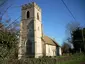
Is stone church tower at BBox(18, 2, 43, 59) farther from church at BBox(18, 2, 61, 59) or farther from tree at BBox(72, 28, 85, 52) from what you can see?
tree at BBox(72, 28, 85, 52)

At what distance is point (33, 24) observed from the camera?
4125cm

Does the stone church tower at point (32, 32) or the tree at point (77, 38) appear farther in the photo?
the tree at point (77, 38)

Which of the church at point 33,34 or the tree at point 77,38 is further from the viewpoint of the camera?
the tree at point 77,38

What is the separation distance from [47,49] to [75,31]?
15348 millimetres

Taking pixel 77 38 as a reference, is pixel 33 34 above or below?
above

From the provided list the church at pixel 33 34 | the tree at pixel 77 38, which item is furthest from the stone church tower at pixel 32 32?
the tree at pixel 77 38

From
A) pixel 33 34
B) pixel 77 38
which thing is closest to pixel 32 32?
pixel 33 34

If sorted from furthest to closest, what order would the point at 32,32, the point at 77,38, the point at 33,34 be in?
the point at 77,38 → the point at 32,32 → the point at 33,34

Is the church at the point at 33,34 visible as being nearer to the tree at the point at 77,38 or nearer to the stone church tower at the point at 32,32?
the stone church tower at the point at 32,32

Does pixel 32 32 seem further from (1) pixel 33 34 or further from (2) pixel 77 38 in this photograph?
(2) pixel 77 38

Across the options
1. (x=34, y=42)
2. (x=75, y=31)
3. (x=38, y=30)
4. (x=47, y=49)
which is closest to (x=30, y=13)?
(x=38, y=30)

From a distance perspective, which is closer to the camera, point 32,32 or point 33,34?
point 33,34

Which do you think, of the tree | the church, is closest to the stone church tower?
the church

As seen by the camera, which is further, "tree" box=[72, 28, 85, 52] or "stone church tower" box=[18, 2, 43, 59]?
"tree" box=[72, 28, 85, 52]
